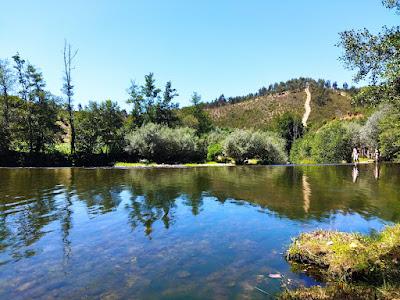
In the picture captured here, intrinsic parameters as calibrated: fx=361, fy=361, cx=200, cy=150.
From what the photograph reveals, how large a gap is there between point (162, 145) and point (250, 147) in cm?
1609

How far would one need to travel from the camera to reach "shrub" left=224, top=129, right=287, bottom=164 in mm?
65000

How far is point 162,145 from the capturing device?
6225 cm

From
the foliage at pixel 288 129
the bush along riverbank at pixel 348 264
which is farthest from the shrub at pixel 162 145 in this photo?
the foliage at pixel 288 129

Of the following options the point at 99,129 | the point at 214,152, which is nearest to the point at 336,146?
the point at 214,152

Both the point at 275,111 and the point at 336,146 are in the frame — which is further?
the point at 275,111

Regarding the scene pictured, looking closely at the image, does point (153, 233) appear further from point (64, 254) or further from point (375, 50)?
point (375, 50)

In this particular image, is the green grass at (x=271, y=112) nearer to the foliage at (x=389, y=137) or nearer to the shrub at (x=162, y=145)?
the foliage at (x=389, y=137)

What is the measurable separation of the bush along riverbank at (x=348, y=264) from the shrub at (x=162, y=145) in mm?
50907

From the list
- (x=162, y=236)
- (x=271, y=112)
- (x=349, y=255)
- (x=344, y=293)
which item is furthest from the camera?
(x=271, y=112)

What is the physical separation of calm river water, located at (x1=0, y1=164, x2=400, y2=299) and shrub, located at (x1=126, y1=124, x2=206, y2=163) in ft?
110

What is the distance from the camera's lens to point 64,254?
39.3ft

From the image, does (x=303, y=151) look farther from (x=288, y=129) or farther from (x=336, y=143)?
(x=288, y=129)

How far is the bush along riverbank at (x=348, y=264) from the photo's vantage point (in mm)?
8102

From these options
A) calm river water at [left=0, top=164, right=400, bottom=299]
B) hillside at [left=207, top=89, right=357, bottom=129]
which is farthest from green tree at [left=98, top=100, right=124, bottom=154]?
hillside at [left=207, top=89, right=357, bottom=129]
